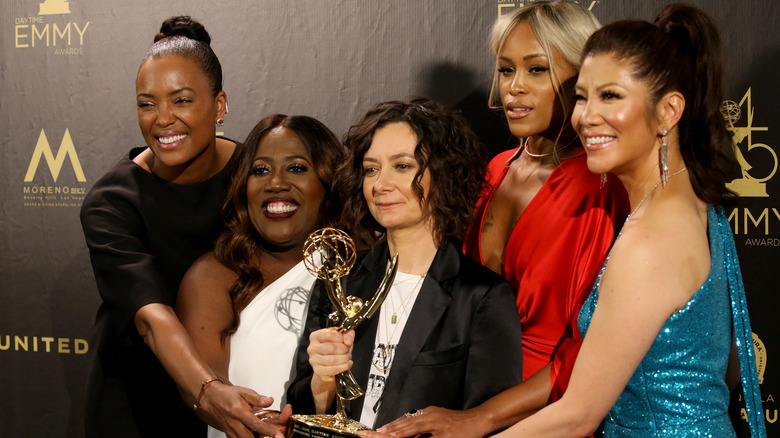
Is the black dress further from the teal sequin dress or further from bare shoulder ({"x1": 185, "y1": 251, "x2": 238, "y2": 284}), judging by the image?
the teal sequin dress

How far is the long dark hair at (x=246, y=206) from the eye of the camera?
209 cm

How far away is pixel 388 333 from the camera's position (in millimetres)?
1730

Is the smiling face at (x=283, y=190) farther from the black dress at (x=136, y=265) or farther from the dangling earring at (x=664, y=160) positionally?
the dangling earring at (x=664, y=160)

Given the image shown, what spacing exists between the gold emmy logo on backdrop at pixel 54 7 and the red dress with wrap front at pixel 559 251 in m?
2.05

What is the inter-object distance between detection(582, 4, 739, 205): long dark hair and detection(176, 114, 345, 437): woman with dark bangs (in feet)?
3.05

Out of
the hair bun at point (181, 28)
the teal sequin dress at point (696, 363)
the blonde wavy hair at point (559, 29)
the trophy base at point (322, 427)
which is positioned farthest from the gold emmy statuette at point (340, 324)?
the hair bun at point (181, 28)

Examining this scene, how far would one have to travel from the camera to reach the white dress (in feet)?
6.49

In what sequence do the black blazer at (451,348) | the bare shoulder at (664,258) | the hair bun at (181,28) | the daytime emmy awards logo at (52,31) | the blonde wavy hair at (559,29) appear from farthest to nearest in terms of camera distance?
the daytime emmy awards logo at (52,31) → the hair bun at (181,28) → the blonde wavy hair at (559,29) → the black blazer at (451,348) → the bare shoulder at (664,258)

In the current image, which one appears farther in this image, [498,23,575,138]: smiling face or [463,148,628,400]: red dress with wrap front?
[498,23,575,138]: smiling face

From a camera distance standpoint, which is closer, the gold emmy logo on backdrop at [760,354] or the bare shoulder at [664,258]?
the bare shoulder at [664,258]

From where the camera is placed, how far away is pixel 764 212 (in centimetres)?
238

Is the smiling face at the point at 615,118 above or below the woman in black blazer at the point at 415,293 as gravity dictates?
above

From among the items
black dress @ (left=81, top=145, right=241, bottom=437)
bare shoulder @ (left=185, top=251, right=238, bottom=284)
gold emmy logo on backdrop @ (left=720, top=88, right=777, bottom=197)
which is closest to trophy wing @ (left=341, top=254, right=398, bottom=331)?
bare shoulder @ (left=185, top=251, right=238, bottom=284)

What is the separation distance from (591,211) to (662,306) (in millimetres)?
464
